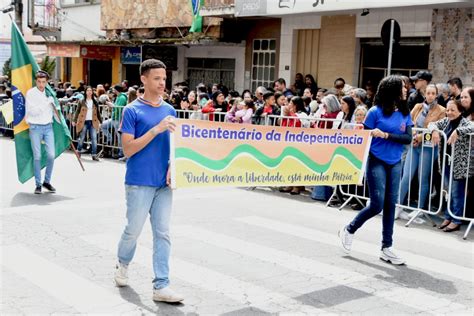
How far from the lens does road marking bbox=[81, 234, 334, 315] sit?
5.39 m

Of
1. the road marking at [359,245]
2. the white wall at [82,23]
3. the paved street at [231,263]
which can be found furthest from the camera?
the white wall at [82,23]

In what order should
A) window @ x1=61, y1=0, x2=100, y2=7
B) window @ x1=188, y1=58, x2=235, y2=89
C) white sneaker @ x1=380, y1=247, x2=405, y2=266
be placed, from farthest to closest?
window @ x1=61, y1=0, x2=100, y2=7, window @ x1=188, y1=58, x2=235, y2=89, white sneaker @ x1=380, y1=247, x2=405, y2=266

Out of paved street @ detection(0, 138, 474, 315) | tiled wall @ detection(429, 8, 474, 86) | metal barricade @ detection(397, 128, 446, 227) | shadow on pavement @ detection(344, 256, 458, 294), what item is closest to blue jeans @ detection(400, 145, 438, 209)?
metal barricade @ detection(397, 128, 446, 227)

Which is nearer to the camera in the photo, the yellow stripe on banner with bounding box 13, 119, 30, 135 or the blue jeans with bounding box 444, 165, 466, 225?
the blue jeans with bounding box 444, 165, 466, 225

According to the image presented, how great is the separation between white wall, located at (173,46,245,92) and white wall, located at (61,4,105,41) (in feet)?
19.3

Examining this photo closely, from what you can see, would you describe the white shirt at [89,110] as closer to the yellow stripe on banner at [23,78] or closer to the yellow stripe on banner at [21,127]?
the yellow stripe on banner at [23,78]

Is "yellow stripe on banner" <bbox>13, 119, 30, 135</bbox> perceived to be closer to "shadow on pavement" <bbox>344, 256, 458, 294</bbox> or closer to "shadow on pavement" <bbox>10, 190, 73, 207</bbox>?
"shadow on pavement" <bbox>10, 190, 73, 207</bbox>

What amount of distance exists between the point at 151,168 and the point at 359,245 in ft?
11.1

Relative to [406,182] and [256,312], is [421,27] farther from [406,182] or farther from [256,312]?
[256,312]

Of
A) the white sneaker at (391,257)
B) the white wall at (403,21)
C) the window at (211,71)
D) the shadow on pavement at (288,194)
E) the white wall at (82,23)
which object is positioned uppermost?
the white wall at (82,23)

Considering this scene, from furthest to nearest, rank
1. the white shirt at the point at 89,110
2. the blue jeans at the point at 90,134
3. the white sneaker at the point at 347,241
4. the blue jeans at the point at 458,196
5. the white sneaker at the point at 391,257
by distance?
1. the white shirt at the point at 89,110
2. the blue jeans at the point at 90,134
3. the blue jeans at the point at 458,196
4. the white sneaker at the point at 347,241
5. the white sneaker at the point at 391,257

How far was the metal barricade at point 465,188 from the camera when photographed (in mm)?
8703

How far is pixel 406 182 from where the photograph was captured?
975 cm

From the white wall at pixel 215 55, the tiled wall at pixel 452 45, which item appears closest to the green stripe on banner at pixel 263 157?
the tiled wall at pixel 452 45
